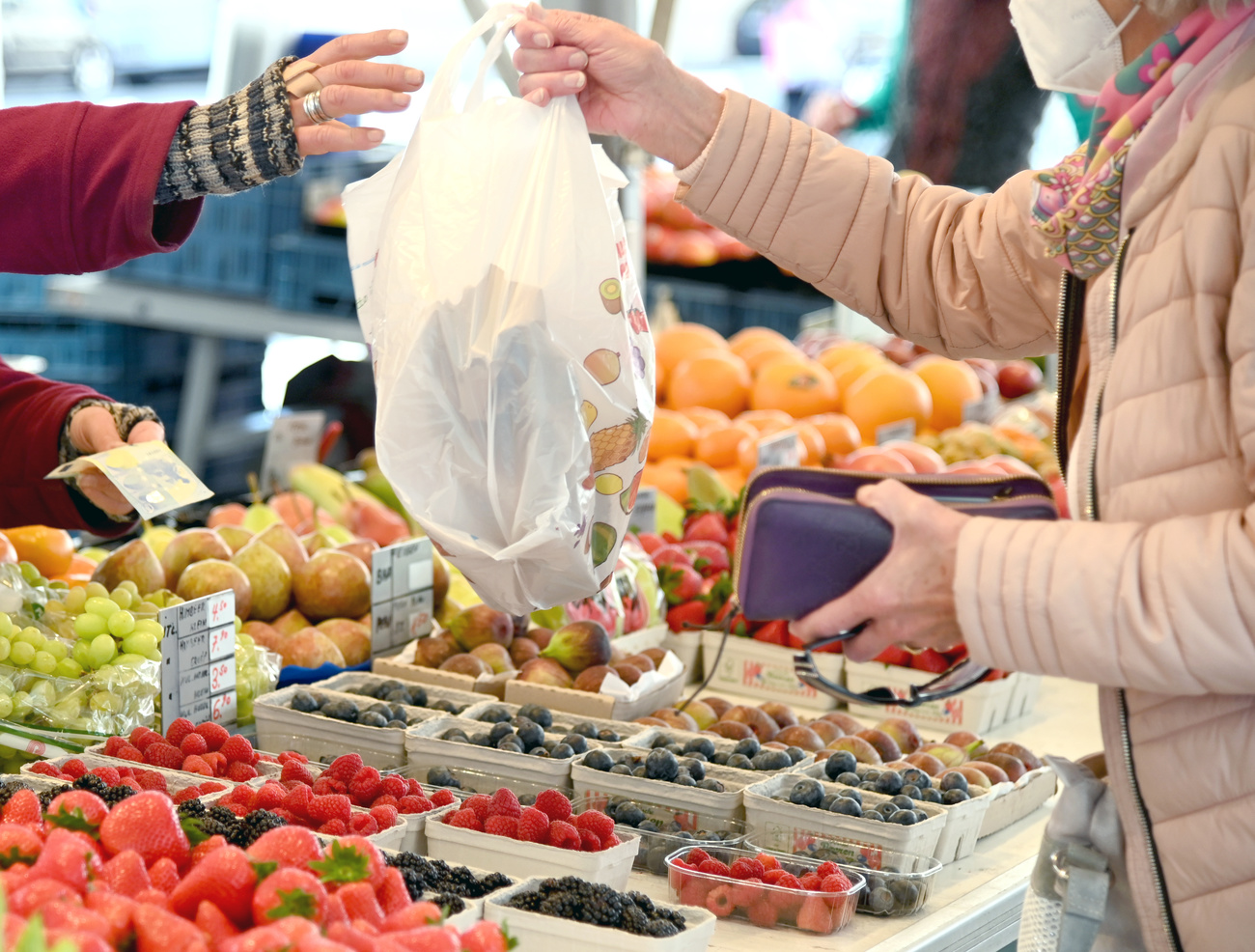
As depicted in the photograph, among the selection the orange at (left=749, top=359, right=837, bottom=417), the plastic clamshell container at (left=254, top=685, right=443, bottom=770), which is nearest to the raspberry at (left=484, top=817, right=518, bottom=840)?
the plastic clamshell container at (left=254, top=685, right=443, bottom=770)

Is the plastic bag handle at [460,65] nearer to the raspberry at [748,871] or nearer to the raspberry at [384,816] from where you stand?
the raspberry at [384,816]

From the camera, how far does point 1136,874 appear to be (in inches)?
42.1

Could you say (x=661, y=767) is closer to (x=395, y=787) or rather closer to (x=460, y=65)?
(x=395, y=787)

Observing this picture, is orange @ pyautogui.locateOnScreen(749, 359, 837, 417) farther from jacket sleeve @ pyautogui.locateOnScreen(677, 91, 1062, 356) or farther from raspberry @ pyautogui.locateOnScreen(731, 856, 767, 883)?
raspberry @ pyautogui.locateOnScreen(731, 856, 767, 883)

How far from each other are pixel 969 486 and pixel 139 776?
0.97 meters

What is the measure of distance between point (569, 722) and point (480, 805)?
38cm

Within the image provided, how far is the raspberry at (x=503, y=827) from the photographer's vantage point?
142cm

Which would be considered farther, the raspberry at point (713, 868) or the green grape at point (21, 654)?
the green grape at point (21, 654)

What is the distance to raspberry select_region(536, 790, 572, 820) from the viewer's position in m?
1.47

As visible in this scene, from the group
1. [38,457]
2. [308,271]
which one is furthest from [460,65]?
[308,271]

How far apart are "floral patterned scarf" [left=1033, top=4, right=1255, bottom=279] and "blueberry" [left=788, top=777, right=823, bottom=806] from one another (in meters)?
0.72

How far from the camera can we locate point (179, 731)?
163 centimetres

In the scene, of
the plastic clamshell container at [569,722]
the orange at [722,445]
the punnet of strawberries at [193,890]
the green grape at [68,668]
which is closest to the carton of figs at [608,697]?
the plastic clamshell container at [569,722]

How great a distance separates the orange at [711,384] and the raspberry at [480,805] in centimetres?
222
